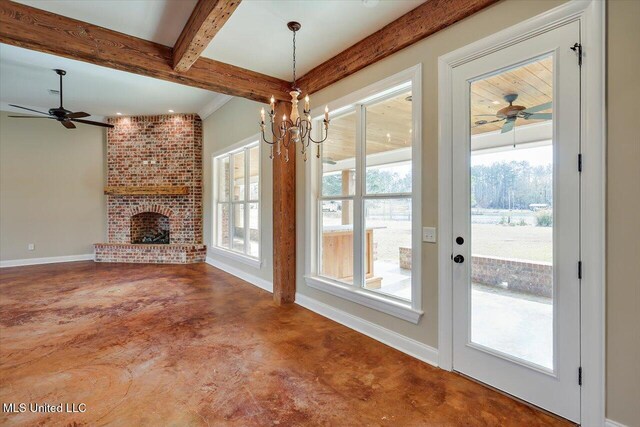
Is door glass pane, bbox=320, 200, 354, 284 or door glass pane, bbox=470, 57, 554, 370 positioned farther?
door glass pane, bbox=320, 200, 354, 284

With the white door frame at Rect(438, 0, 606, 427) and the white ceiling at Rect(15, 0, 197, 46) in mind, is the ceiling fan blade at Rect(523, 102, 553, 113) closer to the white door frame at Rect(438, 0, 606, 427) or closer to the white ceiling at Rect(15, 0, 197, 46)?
the white door frame at Rect(438, 0, 606, 427)

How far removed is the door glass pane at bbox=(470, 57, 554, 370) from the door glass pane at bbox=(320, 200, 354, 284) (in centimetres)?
156

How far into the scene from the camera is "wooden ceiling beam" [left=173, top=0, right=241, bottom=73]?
7.40 feet

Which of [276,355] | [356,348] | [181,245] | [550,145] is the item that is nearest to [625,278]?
[550,145]

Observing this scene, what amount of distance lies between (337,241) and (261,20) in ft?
8.14

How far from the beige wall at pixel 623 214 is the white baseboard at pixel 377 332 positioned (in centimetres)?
112

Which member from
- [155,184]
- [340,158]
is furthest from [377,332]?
[155,184]

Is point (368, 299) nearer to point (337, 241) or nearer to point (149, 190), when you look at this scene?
point (337, 241)

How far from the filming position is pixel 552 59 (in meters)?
1.88

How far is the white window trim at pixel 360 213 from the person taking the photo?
2.58 meters

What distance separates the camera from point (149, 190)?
6977 millimetres

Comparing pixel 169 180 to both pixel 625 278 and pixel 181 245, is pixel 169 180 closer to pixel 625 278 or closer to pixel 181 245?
pixel 181 245

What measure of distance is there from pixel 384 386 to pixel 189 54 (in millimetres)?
3334

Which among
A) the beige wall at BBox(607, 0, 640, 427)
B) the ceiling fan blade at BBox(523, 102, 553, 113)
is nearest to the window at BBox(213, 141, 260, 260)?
the ceiling fan blade at BBox(523, 102, 553, 113)
